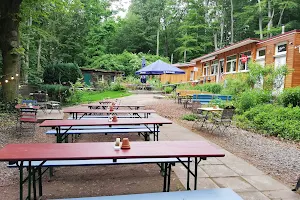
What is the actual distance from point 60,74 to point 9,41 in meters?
6.13

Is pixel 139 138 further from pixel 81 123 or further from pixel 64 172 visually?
pixel 64 172

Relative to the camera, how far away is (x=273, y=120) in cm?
827

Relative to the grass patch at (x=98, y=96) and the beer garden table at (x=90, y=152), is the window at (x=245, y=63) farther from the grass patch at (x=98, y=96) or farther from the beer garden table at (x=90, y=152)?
the beer garden table at (x=90, y=152)

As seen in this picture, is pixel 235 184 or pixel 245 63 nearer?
pixel 235 184

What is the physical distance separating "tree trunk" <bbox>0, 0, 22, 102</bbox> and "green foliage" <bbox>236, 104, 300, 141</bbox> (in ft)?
28.3

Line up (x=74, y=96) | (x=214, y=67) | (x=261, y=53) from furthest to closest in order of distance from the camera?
(x=214, y=67) → (x=261, y=53) → (x=74, y=96)

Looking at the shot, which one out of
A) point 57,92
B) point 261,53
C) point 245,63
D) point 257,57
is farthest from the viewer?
point 245,63

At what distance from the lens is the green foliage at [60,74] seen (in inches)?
599

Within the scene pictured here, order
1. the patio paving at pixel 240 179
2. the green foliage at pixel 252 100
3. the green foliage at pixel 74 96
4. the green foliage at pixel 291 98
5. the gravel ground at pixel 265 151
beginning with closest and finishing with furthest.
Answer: the patio paving at pixel 240 179 < the gravel ground at pixel 265 151 < the green foliage at pixel 291 98 < the green foliage at pixel 252 100 < the green foliage at pixel 74 96

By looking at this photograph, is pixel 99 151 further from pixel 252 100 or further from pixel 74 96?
pixel 74 96

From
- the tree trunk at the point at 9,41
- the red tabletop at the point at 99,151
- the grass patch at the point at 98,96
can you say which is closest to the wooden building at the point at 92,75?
the grass patch at the point at 98,96

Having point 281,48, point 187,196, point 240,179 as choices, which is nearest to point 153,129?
point 240,179

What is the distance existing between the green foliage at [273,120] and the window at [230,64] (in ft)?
33.4

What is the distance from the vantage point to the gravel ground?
4358mm
